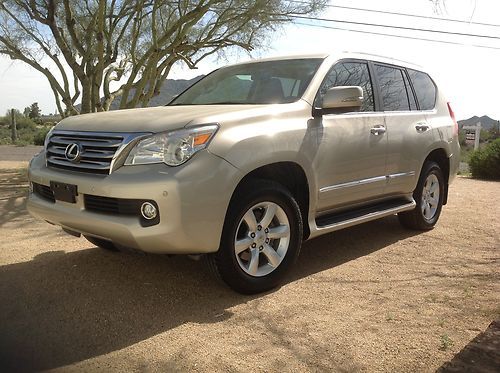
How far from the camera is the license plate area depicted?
3450mm

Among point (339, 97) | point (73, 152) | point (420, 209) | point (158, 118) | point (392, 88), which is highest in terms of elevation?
point (392, 88)

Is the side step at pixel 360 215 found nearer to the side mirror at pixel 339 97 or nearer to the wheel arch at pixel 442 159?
the wheel arch at pixel 442 159

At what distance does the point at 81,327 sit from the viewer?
3113 millimetres

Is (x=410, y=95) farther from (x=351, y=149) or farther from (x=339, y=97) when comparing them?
(x=339, y=97)

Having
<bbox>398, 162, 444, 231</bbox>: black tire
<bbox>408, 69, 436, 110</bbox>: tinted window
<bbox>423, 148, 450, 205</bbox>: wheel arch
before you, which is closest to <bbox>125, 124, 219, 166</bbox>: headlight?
<bbox>398, 162, 444, 231</bbox>: black tire

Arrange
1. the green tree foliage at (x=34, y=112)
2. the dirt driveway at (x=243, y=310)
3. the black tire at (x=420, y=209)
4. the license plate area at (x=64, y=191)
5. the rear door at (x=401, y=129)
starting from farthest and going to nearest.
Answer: the green tree foliage at (x=34, y=112)
the black tire at (x=420, y=209)
the rear door at (x=401, y=129)
the license plate area at (x=64, y=191)
the dirt driveway at (x=243, y=310)

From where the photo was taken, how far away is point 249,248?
3641mm

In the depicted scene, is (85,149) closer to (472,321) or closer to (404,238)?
(472,321)

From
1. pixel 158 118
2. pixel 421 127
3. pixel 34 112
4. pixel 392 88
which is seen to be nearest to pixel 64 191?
pixel 158 118

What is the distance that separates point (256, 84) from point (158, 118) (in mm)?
1351

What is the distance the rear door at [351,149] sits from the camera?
13.5 feet

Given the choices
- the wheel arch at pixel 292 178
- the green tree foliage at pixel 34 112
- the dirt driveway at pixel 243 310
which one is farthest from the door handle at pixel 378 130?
the green tree foliage at pixel 34 112

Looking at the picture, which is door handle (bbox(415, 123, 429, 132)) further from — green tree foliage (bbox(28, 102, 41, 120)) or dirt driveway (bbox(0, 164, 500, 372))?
green tree foliage (bbox(28, 102, 41, 120))

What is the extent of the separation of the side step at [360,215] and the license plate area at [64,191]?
1920 millimetres
